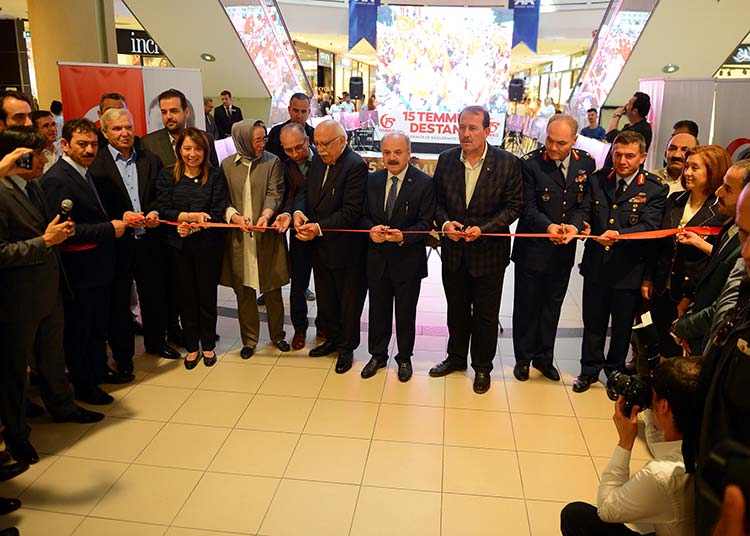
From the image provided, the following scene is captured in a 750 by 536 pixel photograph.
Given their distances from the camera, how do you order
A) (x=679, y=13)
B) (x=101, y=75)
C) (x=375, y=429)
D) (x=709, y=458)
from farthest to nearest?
(x=679, y=13) < (x=101, y=75) < (x=375, y=429) < (x=709, y=458)

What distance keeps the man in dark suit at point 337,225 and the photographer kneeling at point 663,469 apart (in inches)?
97.9

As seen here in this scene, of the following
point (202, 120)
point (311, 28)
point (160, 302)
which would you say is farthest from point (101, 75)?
point (311, 28)

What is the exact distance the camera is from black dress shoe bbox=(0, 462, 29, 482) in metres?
3.00

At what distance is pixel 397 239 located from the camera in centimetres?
389

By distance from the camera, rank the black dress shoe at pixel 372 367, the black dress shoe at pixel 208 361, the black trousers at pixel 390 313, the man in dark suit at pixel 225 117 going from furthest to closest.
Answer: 1. the man in dark suit at pixel 225 117
2. the black dress shoe at pixel 208 361
3. the black dress shoe at pixel 372 367
4. the black trousers at pixel 390 313

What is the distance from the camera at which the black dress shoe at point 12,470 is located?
9.84 ft

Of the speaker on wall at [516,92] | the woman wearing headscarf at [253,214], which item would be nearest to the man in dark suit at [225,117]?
the woman wearing headscarf at [253,214]

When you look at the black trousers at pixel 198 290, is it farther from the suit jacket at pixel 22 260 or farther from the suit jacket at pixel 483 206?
the suit jacket at pixel 483 206

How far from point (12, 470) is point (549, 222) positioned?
136 inches

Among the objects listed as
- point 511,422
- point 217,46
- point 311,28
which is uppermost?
point 311,28

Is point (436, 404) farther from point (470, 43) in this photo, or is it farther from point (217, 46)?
point (470, 43)

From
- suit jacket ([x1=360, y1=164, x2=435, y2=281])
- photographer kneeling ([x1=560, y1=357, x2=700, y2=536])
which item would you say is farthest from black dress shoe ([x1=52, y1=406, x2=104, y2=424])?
photographer kneeling ([x1=560, y1=357, x2=700, y2=536])

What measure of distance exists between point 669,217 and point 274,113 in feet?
32.8

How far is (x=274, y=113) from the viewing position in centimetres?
1225
